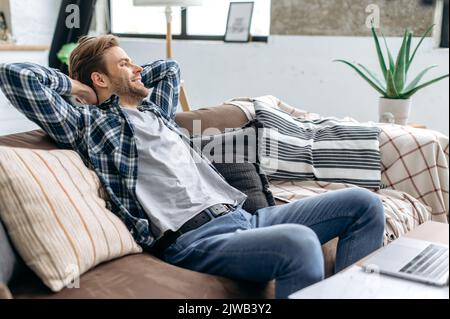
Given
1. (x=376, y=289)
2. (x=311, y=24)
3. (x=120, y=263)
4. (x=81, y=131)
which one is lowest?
(x=120, y=263)

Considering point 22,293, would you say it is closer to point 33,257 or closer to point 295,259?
point 33,257

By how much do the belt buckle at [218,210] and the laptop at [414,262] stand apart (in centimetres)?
50

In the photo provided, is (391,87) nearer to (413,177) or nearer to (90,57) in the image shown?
(413,177)

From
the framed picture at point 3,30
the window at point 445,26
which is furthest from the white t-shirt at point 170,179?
the framed picture at point 3,30

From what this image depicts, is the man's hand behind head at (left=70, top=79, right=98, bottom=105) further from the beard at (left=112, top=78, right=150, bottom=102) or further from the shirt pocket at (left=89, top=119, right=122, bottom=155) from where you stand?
the shirt pocket at (left=89, top=119, right=122, bottom=155)

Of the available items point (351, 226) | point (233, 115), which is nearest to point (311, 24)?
point (233, 115)

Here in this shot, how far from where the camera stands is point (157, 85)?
6.70 feet

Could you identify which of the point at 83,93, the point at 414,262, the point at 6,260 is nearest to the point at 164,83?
the point at 83,93

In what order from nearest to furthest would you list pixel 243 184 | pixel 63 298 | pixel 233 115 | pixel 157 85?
pixel 63 298
pixel 243 184
pixel 157 85
pixel 233 115

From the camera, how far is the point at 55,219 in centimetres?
132

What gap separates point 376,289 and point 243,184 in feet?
2.98

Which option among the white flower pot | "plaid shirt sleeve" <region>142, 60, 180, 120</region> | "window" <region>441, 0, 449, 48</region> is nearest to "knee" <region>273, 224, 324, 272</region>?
"plaid shirt sleeve" <region>142, 60, 180, 120</region>

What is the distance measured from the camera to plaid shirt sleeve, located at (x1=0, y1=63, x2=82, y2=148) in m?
1.57

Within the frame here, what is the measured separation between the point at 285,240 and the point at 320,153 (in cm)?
99
